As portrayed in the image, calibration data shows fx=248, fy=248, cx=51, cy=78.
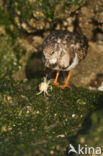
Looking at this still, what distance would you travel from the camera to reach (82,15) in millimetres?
9000

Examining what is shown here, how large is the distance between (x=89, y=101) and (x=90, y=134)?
6.95 ft

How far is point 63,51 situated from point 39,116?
1.95m

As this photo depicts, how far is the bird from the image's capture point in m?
6.76

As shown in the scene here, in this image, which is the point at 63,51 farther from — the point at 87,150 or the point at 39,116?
the point at 87,150

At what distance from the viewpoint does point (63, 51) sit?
692 centimetres

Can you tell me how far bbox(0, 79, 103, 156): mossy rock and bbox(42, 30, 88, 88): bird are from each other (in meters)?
0.82

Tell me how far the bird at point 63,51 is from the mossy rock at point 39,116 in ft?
2.69

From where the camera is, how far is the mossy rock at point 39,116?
4949mm

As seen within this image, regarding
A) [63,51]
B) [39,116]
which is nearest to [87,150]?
[39,116]

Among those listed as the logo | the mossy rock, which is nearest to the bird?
the mossy rock

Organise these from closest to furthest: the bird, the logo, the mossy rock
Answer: the logo → the mossy rock → the bird

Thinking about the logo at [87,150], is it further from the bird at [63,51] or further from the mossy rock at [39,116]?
→ the bird at [63,51]

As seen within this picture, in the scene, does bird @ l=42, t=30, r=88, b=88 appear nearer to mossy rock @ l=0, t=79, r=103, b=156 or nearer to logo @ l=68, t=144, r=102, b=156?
mossy rock @ l=0, t=79, r=103, b=156

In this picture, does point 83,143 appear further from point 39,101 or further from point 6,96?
point 6,96
